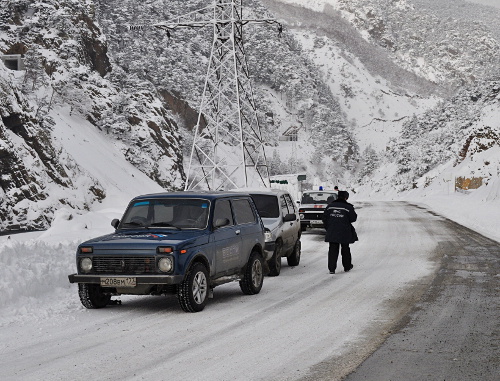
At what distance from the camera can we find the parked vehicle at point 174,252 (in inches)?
354

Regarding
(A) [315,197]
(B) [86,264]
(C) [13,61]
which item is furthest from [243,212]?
(C) [13,61]

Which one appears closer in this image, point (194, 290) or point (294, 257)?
point (194, 290)

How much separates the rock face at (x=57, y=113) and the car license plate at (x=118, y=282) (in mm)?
23346

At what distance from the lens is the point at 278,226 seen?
1406cm

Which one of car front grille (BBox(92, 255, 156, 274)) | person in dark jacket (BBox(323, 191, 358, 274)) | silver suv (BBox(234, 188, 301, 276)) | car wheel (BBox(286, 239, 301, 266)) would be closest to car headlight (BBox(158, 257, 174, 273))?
car front grille (BBox(92, 255, 156, 274))

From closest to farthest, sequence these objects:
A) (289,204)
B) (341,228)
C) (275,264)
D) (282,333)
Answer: (282,333)
(275,264)
(341,228)
(289,204)

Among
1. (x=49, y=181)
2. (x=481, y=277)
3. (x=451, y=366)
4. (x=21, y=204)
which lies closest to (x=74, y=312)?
(x=451, y=366)

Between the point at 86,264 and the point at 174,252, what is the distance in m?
1.45

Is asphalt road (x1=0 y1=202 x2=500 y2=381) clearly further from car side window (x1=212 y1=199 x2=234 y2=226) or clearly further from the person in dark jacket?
car side window (x1=212 y1=199 x2=234 y2=226)

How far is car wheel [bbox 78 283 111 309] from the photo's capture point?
31.0ft

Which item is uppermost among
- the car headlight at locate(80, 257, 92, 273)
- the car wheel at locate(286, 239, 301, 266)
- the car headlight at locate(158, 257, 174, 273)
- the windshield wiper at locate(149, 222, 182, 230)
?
the windshield wiper at locate(149, 222, 182, 230)

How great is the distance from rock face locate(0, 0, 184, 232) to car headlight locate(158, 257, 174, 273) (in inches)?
938

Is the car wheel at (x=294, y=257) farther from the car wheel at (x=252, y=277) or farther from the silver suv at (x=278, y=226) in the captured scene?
the car wheel at (x=252, y=277)

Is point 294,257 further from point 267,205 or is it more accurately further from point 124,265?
point 124,265
